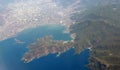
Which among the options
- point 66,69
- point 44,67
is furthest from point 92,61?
point 44,67

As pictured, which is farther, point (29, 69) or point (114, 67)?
point (29, 69)

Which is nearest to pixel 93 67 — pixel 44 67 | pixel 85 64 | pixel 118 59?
pixel 85 64

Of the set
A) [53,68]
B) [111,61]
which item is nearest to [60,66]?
[53,68]

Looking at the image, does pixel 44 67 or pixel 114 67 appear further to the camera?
pixel 44 67

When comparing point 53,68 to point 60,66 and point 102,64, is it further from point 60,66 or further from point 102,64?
point 102,64

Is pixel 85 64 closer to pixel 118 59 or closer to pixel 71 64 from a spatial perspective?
pixel 71 64

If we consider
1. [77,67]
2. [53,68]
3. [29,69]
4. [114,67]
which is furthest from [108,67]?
[29,69]

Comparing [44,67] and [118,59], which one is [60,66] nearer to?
[44,67]
